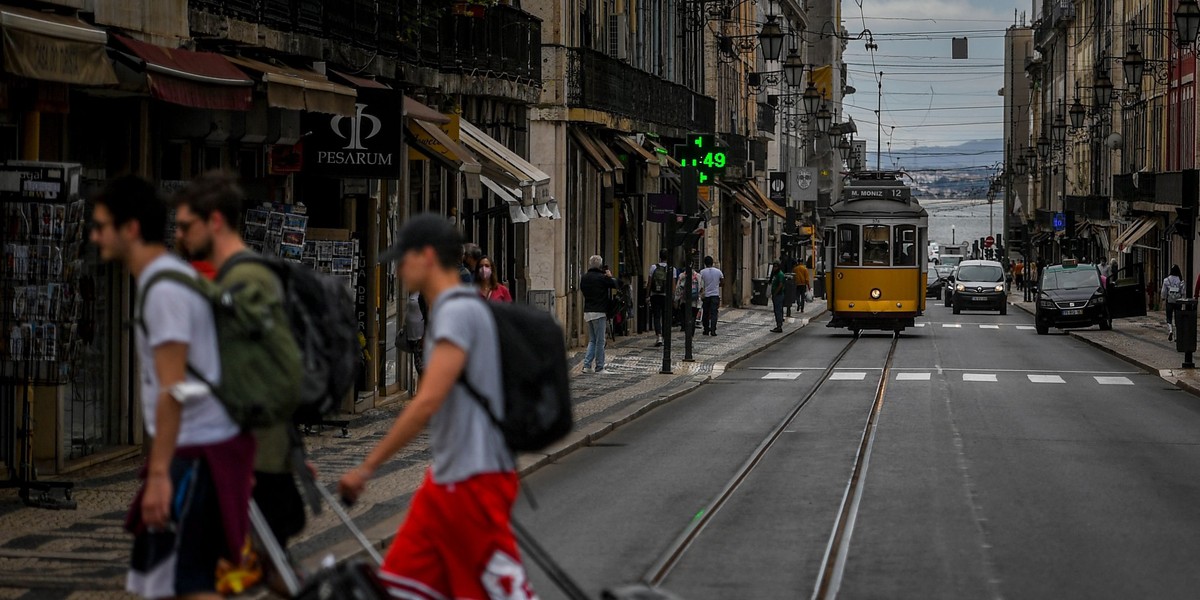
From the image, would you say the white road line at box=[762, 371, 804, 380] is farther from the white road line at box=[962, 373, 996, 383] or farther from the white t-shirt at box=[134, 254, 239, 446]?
the white t-shirt at box=[134, 254, 239, 446]

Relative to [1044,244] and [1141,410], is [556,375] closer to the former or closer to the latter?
[1141,410]

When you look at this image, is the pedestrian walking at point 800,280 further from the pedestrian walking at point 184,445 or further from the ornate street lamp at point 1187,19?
the pedestrian walking at point 184,445

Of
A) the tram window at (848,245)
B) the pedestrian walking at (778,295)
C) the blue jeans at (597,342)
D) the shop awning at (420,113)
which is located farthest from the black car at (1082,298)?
the shop awning at (420,113)

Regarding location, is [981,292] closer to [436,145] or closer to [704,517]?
[436,145]

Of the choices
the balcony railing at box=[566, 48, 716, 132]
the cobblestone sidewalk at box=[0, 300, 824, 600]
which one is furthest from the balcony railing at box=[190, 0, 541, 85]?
the balcony railing at box=[566, 48, 716, 132]

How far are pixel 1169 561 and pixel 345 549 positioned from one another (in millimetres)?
4575

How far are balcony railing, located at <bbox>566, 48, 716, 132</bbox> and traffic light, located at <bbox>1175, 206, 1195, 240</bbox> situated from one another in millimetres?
15197

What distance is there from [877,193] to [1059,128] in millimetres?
45741

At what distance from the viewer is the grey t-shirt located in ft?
21.1

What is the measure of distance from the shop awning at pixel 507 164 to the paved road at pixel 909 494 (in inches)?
137

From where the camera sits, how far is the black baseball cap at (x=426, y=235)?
6.55 metres

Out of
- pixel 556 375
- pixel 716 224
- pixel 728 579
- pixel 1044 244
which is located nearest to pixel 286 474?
pixel 556 375

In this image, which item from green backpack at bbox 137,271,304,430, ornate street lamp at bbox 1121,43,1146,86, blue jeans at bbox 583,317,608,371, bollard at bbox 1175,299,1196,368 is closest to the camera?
green backpack at bbox 137,271,304,430

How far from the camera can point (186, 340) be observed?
6219 mm
